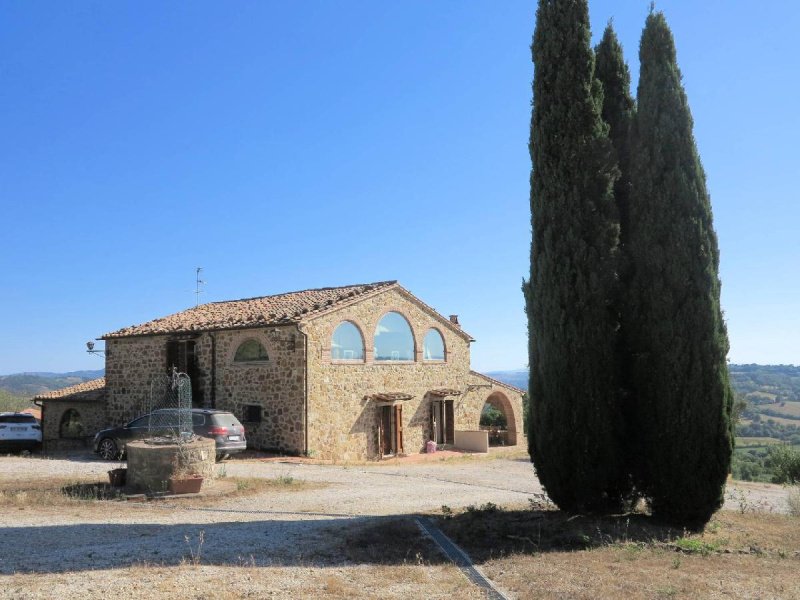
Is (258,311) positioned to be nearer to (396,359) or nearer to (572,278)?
(396,359)

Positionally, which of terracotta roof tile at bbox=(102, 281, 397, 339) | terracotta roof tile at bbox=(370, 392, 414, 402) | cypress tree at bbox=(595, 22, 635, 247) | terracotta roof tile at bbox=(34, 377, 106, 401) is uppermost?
cypress tree at bbox=(595, 22, 635, 247)

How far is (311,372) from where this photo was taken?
1931 cm

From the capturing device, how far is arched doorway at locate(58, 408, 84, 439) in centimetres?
2441

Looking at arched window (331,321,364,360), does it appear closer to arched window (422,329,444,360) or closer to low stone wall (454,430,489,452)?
arched window (422,329,444,360)

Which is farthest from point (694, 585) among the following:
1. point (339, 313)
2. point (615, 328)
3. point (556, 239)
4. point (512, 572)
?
point (339, 313)

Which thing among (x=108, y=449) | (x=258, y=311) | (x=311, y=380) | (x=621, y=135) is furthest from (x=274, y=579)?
(x=258, y=311)

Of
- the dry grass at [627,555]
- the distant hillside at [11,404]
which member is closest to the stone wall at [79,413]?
the distant hillside at [11,404]

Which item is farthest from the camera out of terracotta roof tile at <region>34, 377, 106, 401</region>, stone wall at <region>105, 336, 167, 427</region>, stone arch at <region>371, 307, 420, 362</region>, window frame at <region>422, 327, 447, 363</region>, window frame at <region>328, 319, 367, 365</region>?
window frame at <region>422, 327, 447, 363</region>

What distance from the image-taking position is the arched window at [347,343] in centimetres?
2053

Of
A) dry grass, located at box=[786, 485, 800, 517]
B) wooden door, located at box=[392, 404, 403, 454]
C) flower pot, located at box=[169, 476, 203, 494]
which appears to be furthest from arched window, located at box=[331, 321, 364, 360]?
dry grass, located at box=[786, 485, 800, 517]

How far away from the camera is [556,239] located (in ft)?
29.8

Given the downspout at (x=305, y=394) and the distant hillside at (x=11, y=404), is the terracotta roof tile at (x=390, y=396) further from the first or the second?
the distant hillside at (x=11, y=404)

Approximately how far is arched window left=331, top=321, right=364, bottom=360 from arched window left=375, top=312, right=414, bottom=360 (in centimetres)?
90

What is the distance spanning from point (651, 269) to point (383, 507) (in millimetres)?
5832
